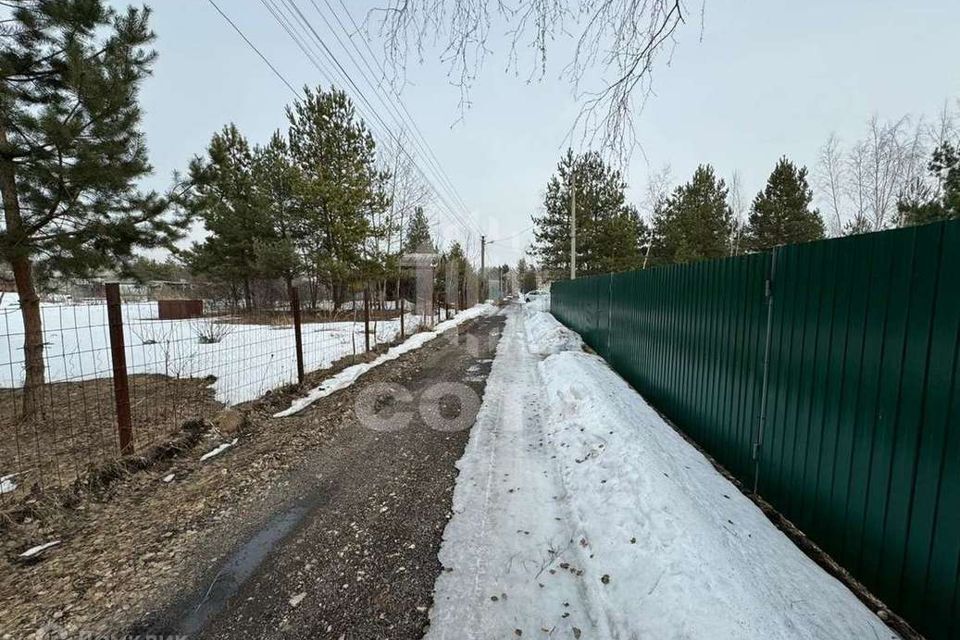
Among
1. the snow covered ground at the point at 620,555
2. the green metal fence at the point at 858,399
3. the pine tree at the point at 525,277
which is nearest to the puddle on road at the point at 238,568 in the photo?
the snow covered ground at the point at 620,555

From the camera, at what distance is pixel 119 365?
3379mm

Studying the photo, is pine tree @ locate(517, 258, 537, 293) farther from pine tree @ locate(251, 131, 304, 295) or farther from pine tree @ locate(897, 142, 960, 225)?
pine tree @ locate(897, 142, 960, 225)

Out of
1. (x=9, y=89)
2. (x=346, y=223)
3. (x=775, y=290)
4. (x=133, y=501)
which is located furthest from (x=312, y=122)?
(x=775, y=290)

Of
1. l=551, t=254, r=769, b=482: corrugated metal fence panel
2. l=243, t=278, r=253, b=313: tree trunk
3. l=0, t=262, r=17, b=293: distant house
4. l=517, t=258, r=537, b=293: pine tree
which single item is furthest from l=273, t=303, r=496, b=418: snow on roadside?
l=517, t=258, r=537, b=293: pine tree

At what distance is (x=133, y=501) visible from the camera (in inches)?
115

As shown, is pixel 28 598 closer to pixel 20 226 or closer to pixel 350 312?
pixel 20 226

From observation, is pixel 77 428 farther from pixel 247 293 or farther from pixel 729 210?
pixel 729 210

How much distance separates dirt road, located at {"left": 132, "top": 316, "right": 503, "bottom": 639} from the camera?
1.85 meters

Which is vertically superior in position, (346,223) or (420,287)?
(346,223)

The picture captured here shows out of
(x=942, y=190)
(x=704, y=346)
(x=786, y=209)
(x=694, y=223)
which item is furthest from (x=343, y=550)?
(x=786, y=209)

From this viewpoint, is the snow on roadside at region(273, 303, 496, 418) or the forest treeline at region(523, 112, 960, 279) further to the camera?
the forest treeline at region(523, 112, 960, 279)

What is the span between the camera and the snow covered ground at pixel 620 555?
5.57 ft

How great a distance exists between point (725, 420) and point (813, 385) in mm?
1191

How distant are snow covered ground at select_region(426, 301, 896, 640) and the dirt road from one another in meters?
0.19
